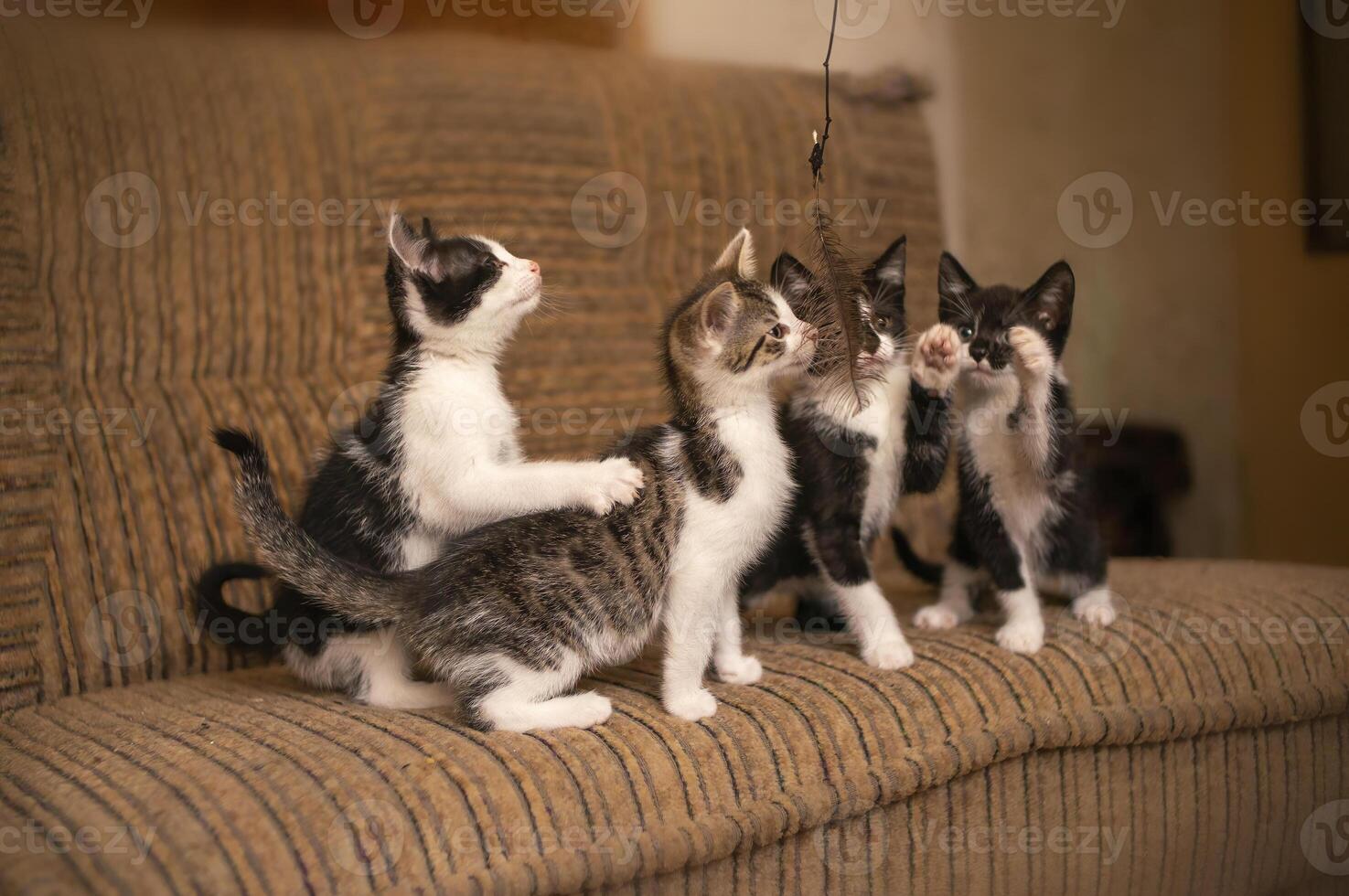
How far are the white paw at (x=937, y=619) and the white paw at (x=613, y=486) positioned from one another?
23.3 inches

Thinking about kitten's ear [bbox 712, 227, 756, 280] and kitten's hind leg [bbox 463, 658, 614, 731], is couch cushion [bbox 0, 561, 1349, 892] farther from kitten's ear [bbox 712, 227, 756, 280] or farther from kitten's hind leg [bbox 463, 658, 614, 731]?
kitten's ear [bbox 712, 227, 756, 280]

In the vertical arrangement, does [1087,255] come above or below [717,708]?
above

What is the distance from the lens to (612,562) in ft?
4.01

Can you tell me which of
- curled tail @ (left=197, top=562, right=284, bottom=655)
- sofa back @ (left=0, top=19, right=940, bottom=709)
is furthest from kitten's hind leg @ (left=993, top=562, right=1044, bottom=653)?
curled tail @ (left=197, top=562, right=284, bottom=655)

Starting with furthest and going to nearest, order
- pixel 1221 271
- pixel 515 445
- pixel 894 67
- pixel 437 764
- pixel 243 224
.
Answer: pixel 1221 271 → pixel 894 67 → pixel 243 224 → pixel 515 445 → pixel 437 764

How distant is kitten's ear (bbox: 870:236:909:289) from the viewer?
4.74 ft

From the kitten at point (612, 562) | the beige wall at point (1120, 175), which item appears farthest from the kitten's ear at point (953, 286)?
the beige wall at point (1120, 175)

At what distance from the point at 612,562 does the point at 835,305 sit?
0.42 metres

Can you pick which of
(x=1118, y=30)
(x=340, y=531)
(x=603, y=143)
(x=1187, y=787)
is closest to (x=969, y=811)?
(x=1187, y=787)

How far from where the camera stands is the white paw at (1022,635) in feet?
4.67

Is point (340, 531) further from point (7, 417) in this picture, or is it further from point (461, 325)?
point (7, 417)

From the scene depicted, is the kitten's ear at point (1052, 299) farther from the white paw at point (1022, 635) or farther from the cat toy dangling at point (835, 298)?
the white paw at point (1022, 635)

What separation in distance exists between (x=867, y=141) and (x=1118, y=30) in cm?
123

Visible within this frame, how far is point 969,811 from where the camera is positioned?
131cm
